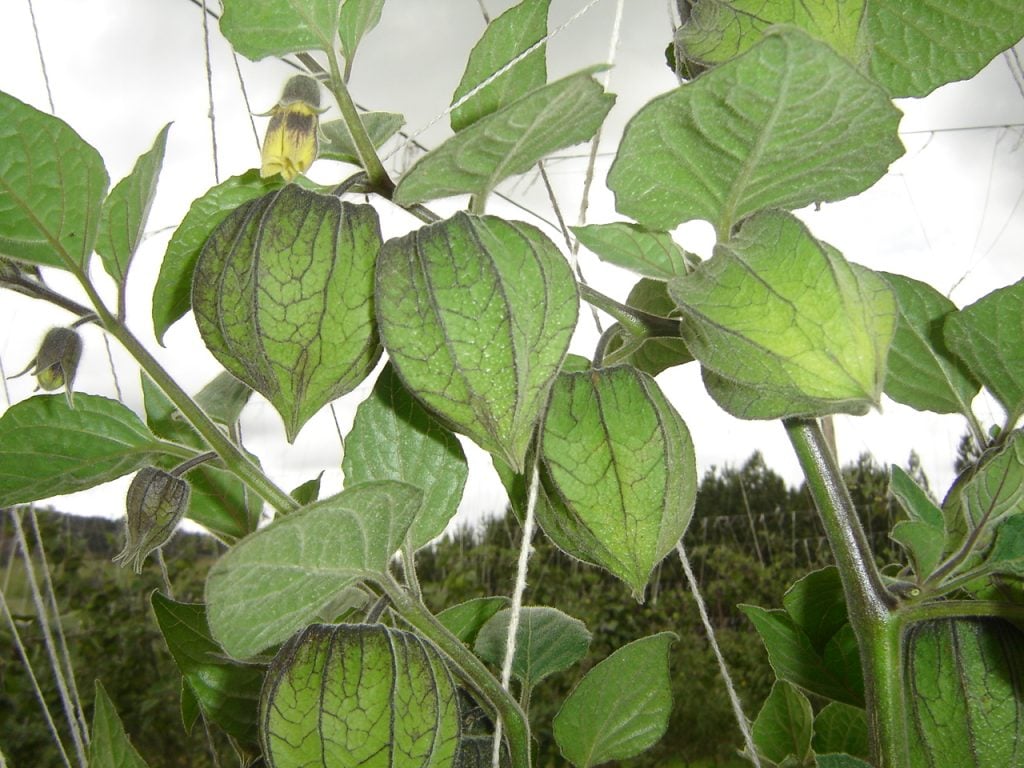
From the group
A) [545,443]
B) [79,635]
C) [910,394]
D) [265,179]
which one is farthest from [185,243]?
[79,635]

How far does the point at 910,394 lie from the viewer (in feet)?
1.20

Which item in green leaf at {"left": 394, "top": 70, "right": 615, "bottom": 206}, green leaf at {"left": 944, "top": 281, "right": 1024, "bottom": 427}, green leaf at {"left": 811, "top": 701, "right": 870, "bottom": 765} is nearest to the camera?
green leaf at {"left": 394, "top": 70, "right": 615, "bottom": 206}

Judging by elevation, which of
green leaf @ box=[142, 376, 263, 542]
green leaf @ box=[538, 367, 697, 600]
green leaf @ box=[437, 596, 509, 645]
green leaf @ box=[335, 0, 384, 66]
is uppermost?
green leaf @ box=[335, 0, 384, 66]

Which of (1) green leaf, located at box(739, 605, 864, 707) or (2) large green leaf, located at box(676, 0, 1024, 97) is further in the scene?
(1) green leaf, located at box(739, 605, 864, 707)

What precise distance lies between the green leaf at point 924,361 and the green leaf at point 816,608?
9cm

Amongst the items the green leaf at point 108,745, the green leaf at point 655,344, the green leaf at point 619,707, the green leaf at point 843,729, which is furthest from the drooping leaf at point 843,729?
the green leaf at point 108,745

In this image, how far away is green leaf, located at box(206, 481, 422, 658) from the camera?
0.74ft

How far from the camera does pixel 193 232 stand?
0.31m

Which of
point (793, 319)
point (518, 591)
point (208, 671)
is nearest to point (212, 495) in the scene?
point (208, 671)

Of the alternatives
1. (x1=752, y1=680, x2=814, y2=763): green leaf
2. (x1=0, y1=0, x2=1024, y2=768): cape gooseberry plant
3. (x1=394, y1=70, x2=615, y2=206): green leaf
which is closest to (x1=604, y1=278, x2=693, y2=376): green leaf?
(x1=0, y1=0, x2=1024, y2=768): cape gooseberry plant

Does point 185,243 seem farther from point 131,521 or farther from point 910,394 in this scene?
point 910,394

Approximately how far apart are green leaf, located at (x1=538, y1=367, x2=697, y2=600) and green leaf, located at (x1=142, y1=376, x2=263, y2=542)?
0.60 feet

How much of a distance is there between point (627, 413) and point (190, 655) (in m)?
0.21

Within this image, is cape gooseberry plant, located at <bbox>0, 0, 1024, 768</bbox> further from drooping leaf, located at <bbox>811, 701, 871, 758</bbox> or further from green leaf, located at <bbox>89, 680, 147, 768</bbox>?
drooping leaf, located at <bbox>811, 701, 871, 758</bbox>
